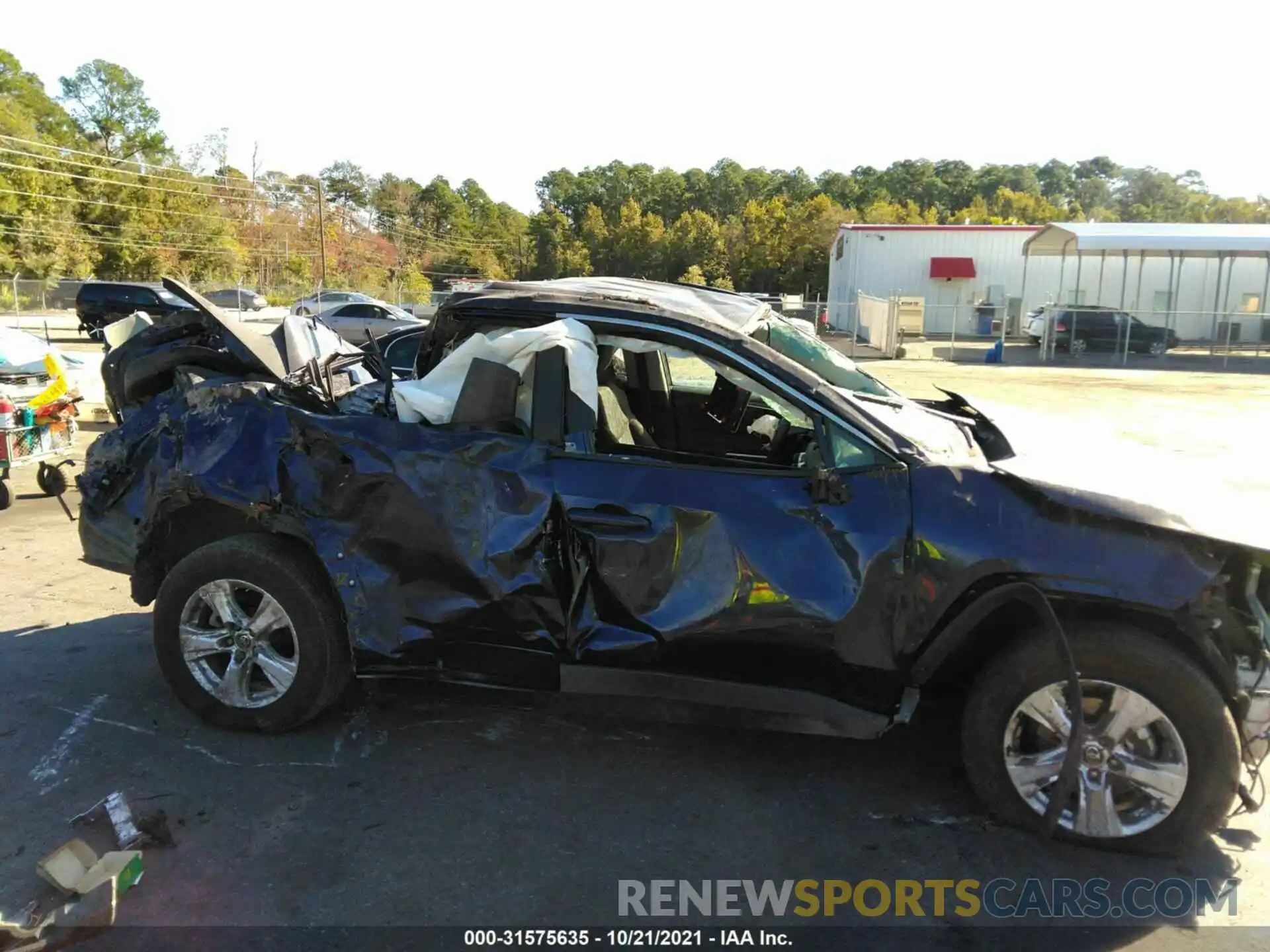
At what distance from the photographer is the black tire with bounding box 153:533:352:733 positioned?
3836 mm

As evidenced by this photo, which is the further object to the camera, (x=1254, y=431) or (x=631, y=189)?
(x=631, y=189)

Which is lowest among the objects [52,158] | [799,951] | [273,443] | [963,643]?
[799,951]

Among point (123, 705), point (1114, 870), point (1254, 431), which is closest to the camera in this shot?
point (1114, 870)

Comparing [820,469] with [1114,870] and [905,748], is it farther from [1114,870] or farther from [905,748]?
[1114,870]

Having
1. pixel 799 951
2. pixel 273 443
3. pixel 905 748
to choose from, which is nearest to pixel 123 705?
pixel 273 443

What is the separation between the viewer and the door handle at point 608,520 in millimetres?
3498

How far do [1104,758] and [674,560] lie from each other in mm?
1624

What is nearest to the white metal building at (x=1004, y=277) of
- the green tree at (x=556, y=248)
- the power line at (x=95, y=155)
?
the green tree at (x=556, y=248)

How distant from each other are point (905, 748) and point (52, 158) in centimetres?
6803

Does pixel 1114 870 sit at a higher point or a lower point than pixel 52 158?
lower

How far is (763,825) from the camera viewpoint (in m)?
3.41

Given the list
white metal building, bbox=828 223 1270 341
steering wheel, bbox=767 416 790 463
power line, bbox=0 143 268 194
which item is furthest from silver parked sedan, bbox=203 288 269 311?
steering wheel, bbox=767 416 790 463

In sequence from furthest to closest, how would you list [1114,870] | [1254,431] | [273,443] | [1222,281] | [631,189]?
[631,189] → [1222,281] → [1254,431] → [273,443] → [1114,870]

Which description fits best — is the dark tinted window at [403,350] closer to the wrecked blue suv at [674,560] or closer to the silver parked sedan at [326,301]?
the wrecked blue suv at [674,560]
